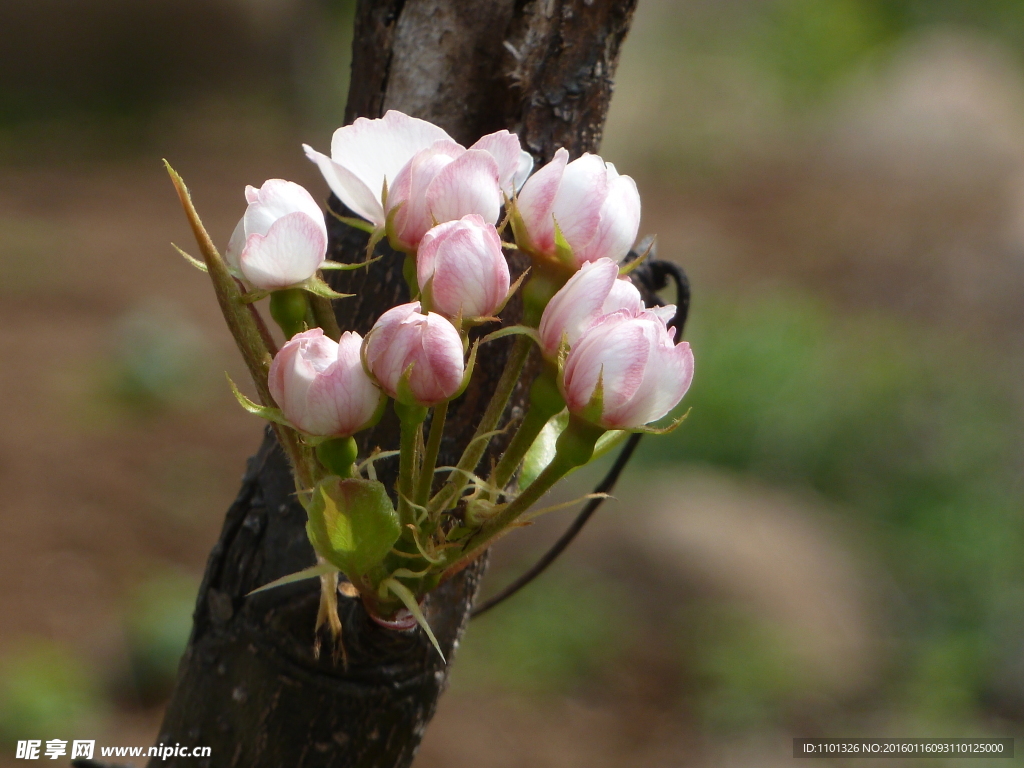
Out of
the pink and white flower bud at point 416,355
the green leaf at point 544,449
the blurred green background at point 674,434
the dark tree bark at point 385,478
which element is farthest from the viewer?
the blurred green background at point 674,434

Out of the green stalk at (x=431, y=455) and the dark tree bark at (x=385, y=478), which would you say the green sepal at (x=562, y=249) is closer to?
the green stalk at (x=431, y=455)

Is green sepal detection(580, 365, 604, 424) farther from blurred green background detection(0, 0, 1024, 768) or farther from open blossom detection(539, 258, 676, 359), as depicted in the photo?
blurred green background detection(0, 0, 1024, 768)

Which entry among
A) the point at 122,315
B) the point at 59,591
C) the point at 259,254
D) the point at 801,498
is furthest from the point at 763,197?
the point at 259,254

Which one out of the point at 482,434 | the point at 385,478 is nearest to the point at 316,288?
the point at 482,434

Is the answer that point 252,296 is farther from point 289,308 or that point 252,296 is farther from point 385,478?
point 385,478

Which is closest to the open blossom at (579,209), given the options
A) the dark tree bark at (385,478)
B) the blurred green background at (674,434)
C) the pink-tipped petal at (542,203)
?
the pink-tipped petal at (542,203)

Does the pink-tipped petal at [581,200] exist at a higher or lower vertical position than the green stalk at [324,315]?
higher
